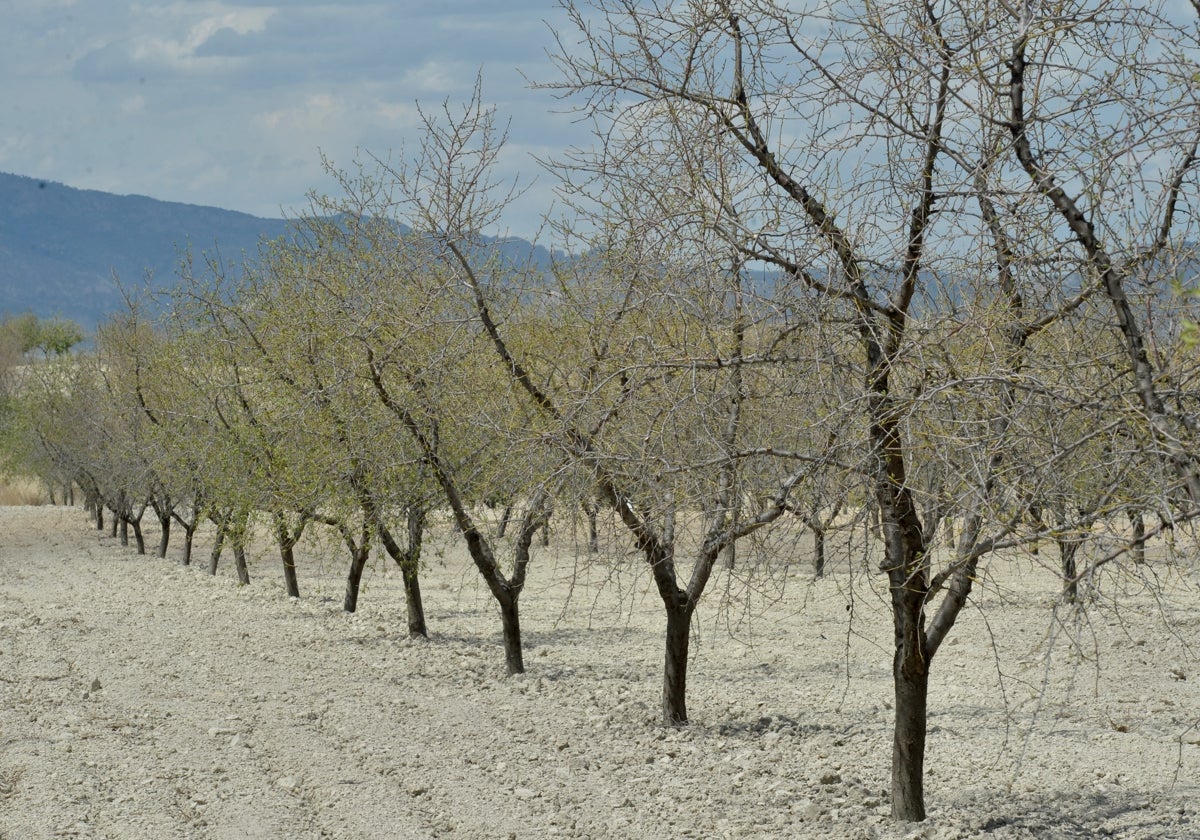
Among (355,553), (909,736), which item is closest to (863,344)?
(909,736)

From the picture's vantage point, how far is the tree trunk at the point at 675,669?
9.95 metres

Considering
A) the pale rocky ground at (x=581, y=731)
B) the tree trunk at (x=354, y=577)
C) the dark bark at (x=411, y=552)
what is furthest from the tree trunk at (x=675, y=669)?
the tree trunk at (x=354, y=577)

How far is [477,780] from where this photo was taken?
869 cm

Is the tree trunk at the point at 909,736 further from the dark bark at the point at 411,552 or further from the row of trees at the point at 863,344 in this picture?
the dark bark at the point at 411,552

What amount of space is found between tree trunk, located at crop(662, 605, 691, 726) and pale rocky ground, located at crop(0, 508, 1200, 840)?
18 centimetres

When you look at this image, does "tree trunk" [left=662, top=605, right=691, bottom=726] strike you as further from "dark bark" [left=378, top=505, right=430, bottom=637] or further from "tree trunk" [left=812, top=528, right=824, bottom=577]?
"dark bark" [left=378, top=505, right=430, bottom=637]

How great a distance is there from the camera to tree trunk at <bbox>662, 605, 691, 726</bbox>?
9.95 m

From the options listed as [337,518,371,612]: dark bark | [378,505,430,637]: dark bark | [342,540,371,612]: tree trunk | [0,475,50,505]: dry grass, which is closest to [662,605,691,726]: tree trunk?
[378,505,430,637]: dark bark

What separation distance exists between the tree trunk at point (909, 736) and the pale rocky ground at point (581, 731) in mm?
152

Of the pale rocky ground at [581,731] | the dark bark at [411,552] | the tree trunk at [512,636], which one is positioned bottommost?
the pale rocky ground at [581,731]

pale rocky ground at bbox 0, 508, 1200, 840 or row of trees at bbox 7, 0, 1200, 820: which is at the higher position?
row of trees at bbox 7, 0, 1200, 820

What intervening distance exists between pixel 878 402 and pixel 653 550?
3542 mm

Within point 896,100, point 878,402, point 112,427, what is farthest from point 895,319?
Result: point 112,427

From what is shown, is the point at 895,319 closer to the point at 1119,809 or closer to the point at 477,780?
the point at 1119,809
